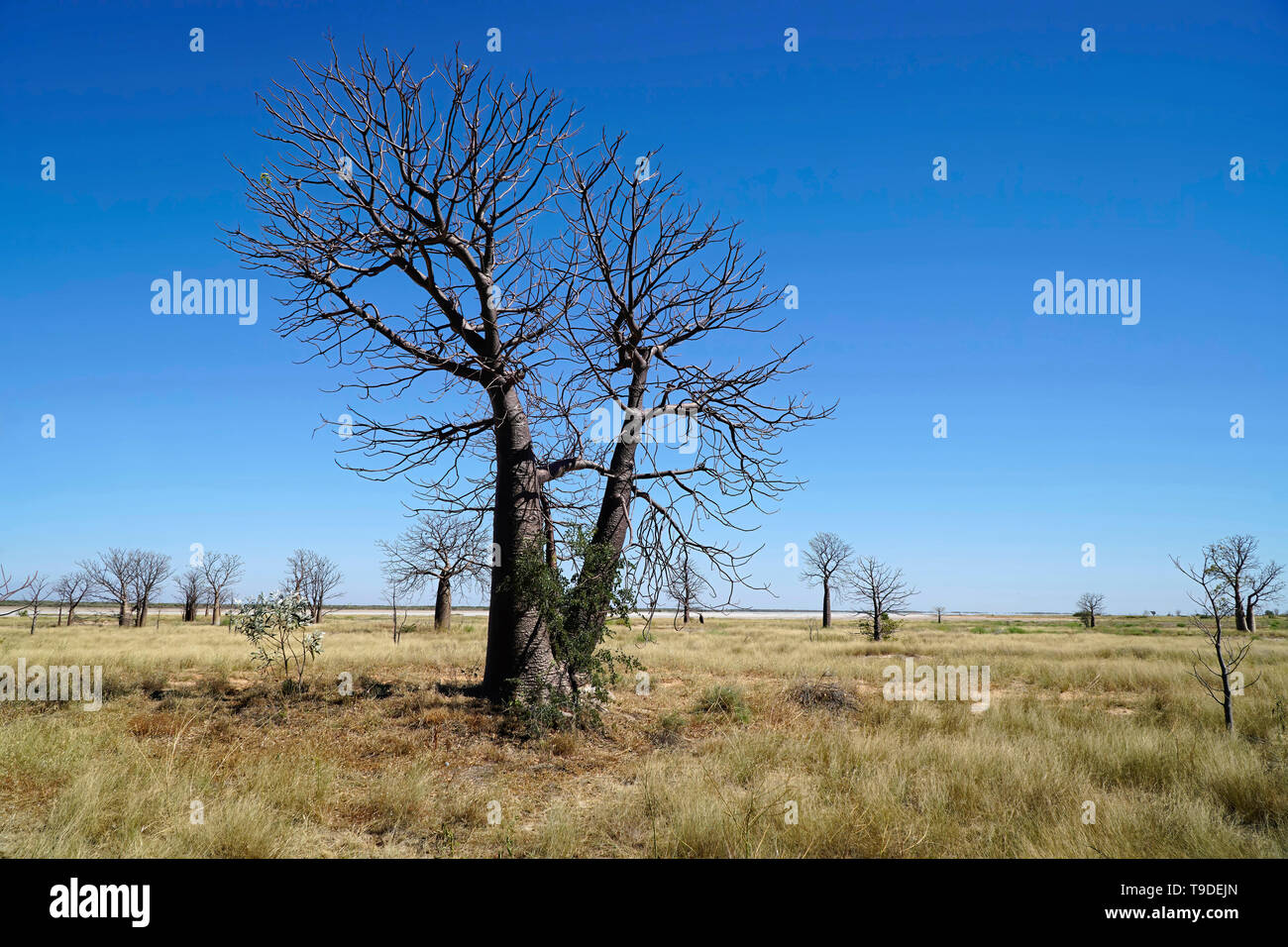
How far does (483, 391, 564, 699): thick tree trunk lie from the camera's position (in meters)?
9.72

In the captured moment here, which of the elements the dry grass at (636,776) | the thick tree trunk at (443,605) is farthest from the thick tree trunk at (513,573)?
the thick tree trunk at (443,605)

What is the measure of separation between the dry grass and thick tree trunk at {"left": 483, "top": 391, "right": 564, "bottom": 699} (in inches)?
29.2

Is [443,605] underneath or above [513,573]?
underneath

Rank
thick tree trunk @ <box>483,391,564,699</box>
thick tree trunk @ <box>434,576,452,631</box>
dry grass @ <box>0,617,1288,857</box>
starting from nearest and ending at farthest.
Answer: dry grass @ <box>0,617,1288,857</box>
thick tree trunk @ <box>483,391,564,699</box>
thick tree trunk @ <box>434,576,452,631</box>

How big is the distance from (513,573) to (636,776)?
11.5 ft

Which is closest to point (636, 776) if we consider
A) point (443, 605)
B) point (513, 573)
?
point (513, 573)

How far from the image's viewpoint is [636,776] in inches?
292

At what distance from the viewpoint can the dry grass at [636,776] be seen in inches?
200


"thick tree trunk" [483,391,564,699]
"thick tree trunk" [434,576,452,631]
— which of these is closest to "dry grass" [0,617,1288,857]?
"thick tree trunk" [483,391,564,699]

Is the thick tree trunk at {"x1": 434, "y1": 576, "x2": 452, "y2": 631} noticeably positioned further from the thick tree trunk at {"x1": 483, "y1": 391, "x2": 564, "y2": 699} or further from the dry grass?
the thick tree trunk at {"x1": 483, "y1": 391, "x2": 564, "y2": 699}

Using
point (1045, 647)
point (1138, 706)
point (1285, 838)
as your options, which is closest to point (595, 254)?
point (1285, 838)

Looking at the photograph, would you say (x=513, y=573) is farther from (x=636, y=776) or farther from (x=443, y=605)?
(x=443, y=605)

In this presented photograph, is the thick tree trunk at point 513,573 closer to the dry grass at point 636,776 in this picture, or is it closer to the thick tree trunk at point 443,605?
the dry grass at point 636,776

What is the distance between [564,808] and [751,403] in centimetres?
705
